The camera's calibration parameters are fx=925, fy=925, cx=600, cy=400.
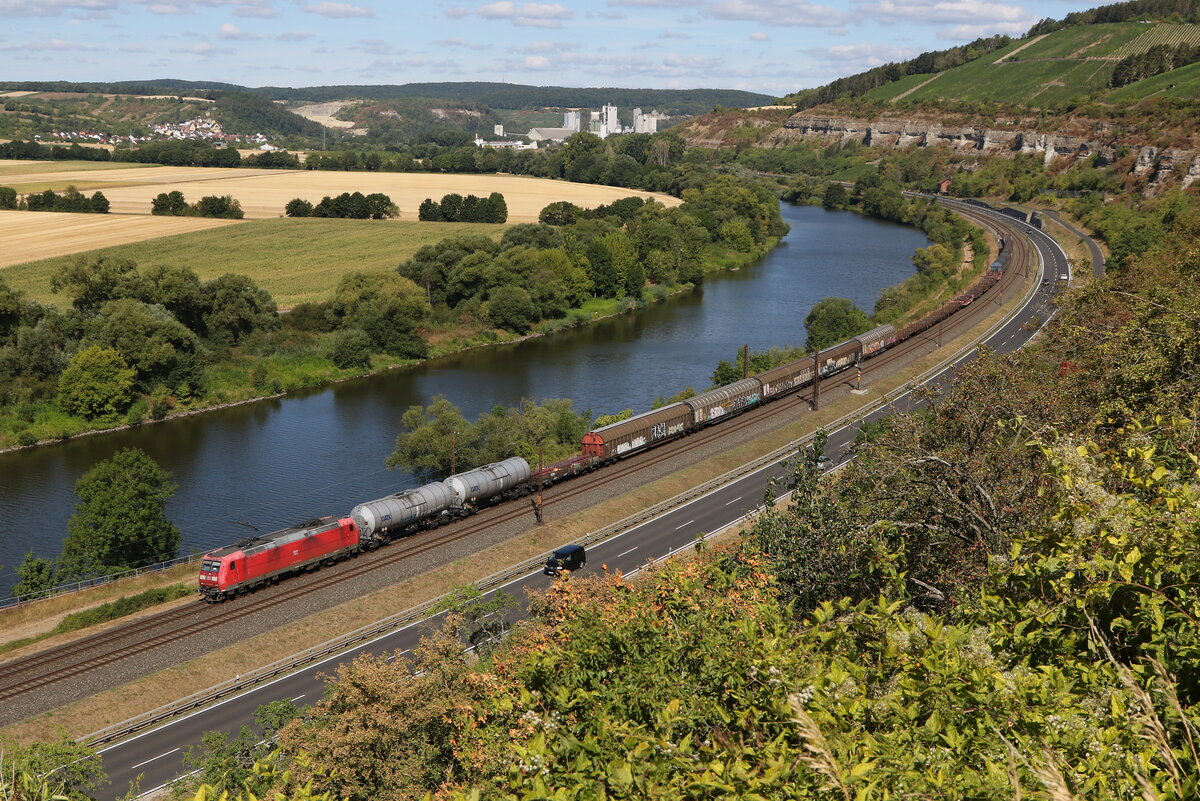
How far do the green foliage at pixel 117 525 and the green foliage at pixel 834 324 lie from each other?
56841 mm

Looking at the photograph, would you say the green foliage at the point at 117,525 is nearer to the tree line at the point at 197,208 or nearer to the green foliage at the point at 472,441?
the green foliage at the point at 472,441

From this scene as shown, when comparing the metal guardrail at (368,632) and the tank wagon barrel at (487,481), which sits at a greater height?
the tank wagon barrel at (487,481)

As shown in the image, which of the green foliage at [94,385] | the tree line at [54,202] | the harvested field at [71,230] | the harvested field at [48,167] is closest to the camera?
the green foliage at [94,385]

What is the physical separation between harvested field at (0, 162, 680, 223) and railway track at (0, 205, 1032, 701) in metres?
92.2

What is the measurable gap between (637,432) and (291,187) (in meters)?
138

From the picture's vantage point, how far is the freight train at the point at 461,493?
3975cm

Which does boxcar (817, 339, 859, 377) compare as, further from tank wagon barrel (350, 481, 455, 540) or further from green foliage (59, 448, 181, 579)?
green foliage (59, 448, 181, 579)

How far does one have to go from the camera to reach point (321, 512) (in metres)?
52.1

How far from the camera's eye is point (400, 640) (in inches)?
1421

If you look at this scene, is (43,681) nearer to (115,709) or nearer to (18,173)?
(115,709)

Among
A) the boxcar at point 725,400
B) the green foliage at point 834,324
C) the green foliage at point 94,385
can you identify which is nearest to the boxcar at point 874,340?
the green foliage at point 834,324

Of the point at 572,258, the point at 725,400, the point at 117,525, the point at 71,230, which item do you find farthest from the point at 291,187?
the point at 117,525

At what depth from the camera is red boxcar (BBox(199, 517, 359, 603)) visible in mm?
38688

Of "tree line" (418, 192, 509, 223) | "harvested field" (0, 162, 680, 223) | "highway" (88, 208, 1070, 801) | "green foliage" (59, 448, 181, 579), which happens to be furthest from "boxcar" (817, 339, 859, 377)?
"tree line" (418, 192, 509, 223)
